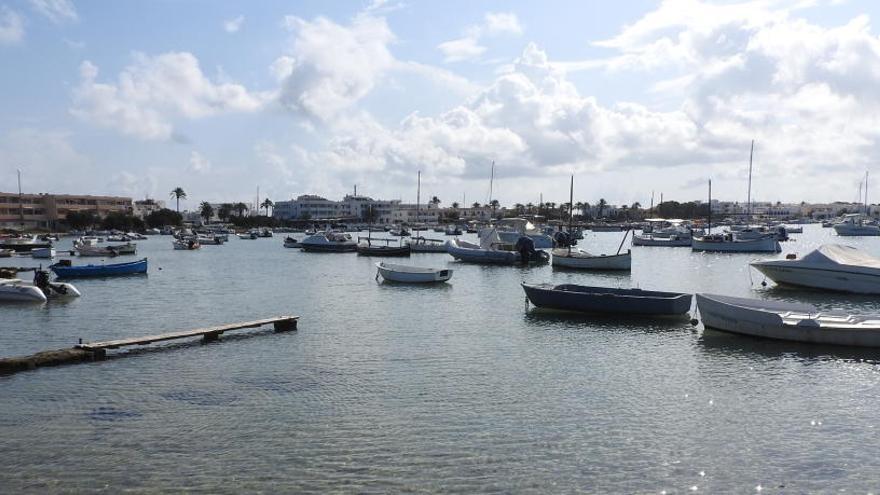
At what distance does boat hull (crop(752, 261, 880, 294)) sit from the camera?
161 ft

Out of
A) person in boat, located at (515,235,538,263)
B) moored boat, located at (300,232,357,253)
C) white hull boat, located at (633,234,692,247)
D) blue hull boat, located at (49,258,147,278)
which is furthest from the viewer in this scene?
white hull boat, located at (633,234,692,247)

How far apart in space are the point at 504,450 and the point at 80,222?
20023cm

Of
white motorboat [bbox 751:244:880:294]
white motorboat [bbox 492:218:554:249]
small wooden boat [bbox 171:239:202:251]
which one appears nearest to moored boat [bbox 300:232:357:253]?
small wooden boat [bbox 171:239:202:251]

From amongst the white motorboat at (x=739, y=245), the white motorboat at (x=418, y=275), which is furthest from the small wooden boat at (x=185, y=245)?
the white motorboat at (x=739, y=245)

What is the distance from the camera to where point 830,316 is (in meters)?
32.6

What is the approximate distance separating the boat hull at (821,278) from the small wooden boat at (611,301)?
18.0 metres

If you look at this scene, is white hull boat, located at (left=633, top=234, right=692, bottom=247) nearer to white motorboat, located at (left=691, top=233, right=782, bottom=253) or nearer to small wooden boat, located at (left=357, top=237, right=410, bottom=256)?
white motorboat, located at (left=691, top=233, right=782, bottom=253)

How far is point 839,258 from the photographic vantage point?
Answer: 171 ft

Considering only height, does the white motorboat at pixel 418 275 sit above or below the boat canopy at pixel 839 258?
below

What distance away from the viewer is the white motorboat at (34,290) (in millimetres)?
45688

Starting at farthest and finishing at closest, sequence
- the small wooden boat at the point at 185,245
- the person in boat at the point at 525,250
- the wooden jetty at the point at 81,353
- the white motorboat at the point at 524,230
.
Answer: the small wooden boat at the point at 185,245 < the white motorboat at the point at 524,230 < the person in boat at the point at 525,250 < the wooden jetty at the point at 81,353

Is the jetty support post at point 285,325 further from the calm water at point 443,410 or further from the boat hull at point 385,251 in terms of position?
→ the boat hull at point 385,251

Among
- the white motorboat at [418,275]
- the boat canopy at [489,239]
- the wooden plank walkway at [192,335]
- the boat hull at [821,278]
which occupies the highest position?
the boat canopy at [489,239]

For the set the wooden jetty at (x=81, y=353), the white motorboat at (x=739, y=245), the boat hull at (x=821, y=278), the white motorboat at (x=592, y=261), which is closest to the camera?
the wooden jetty at (x=81, y=353)
